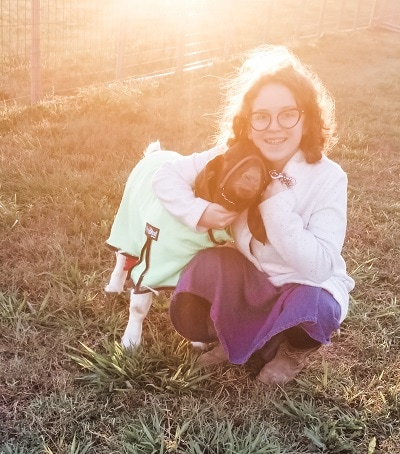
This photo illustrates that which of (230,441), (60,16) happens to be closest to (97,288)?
(230,441)

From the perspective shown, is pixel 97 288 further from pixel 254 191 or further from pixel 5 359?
pixel 254 191

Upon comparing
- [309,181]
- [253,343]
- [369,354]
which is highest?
[309,181]

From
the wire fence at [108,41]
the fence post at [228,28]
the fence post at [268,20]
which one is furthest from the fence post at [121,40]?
the fence post at [268,20]

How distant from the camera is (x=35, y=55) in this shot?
18.1 feet

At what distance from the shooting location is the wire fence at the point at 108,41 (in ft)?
19.3

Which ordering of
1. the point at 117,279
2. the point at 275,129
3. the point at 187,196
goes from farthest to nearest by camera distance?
the point at 117,279 → the point at 187,196 → the point at 275,129

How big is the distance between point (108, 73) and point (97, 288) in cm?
469

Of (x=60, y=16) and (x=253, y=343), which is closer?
(x=253, y=343)

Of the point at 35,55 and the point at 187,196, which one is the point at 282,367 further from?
the point at 35,55

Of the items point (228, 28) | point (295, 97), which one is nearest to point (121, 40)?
point (228, 28)

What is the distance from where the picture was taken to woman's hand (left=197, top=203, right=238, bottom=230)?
2062 millimetres

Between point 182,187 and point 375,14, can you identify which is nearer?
point 182,187

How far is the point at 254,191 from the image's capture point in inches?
77.7

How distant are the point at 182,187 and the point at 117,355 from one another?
741 mm
